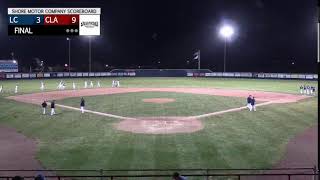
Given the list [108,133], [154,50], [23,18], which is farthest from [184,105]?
[154,50]

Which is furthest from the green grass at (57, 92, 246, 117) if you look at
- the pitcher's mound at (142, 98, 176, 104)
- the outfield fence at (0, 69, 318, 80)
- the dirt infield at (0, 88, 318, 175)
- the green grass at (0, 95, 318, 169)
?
the outfield fence at (0, 69, 318, 80)

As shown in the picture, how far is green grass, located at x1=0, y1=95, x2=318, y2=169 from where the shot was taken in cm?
2084

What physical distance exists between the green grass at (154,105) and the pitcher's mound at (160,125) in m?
2.85

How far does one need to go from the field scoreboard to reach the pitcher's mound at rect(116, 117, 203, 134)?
25.8ft

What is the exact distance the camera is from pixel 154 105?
43781 mm

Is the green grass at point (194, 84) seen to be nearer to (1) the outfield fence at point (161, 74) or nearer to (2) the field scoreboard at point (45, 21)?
(1) the outfield fence at point (161, 74)

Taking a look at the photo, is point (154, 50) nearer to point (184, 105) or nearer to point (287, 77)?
point (287, 77)

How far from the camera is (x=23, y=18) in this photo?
2734 cm

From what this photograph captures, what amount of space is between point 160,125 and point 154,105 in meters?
12.4

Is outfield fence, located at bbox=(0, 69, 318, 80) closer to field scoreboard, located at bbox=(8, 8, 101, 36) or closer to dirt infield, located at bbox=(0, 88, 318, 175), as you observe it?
dirt infield, located at bbox=(0, 88, 318, 175)

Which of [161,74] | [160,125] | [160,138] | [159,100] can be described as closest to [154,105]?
[159,100]

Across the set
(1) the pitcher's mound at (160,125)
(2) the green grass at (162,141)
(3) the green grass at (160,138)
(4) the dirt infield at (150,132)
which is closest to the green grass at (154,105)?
(3) the green grass at (160,138)

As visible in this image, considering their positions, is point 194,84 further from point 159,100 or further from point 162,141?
point 162,141

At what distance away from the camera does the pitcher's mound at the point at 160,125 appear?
29297 mm
